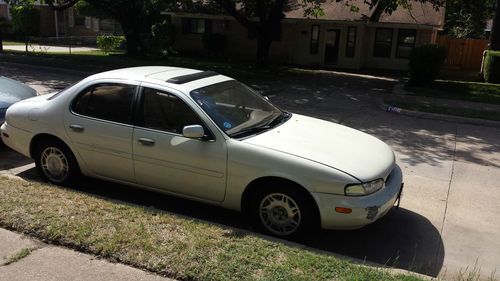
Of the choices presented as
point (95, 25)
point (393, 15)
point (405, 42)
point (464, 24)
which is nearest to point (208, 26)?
point (393, 15)

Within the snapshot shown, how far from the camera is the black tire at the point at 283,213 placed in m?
4.55

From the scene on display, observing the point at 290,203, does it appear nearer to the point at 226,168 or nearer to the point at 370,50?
the point at 226,168

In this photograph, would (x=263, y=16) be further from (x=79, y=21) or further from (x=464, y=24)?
(x=79, y=21)

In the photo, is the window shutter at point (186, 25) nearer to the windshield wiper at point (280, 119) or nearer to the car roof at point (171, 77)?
the car roof at point (171, 77)

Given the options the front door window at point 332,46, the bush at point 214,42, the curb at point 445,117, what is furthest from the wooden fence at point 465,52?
the curb at point 445,117

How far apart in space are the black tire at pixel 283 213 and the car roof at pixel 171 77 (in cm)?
142

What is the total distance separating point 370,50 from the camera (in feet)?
84.0

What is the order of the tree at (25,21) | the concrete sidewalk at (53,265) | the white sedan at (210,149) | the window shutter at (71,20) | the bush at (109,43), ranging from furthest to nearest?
the window shutter at (71,20), the tree at (25,21), the bush at (109,43), the white sedan at (210,149), the concrete sidewalk at (53,265)

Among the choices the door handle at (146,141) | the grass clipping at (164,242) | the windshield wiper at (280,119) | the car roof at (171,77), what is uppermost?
the car roof at (171,77)

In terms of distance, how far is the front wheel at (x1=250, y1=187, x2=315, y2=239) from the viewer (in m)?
4.56

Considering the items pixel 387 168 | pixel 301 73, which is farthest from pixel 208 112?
pixel 301 73

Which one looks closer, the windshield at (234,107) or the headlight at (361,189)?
the headlight at (361,189)

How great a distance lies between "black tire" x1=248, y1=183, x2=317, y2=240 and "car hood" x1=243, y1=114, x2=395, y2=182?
1.24 ft

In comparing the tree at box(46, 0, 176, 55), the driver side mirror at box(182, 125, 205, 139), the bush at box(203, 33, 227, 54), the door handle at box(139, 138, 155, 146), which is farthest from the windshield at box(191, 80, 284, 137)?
the bush at box(203, 33, 227, 54)
